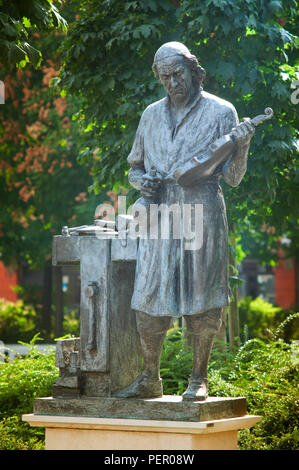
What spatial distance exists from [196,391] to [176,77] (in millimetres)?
2132

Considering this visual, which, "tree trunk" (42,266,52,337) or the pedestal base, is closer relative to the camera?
the pedestal base

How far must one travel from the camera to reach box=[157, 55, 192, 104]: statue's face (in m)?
6.12

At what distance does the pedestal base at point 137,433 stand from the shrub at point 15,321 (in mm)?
12331

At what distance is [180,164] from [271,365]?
3.54m

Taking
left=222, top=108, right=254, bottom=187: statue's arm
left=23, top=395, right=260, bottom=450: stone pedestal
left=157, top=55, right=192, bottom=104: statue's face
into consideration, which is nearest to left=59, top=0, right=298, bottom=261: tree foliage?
left=157, top=55, right=192, bottom=104: statue's face

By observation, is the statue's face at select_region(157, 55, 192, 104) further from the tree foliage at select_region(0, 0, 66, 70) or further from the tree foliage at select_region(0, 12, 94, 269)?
the tree foliage at select_region(0, 12, 94, 269)

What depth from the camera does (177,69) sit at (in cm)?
613

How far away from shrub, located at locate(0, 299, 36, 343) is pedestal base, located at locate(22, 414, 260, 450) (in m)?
12.3

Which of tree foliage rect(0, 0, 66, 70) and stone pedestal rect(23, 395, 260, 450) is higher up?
tree foliage rect(0, 0, 66, 70)

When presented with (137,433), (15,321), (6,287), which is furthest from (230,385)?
(6,287)

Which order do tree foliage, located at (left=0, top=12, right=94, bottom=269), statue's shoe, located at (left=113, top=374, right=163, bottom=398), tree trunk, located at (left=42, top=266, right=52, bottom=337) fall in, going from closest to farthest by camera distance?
statue's shoe, located at (left=113, top=374, right=163, bottom=398) → tree foliage, located at (left=0, top=12, right=94, bottom=269) → tree trunk, located at (left=42, top=266, right=52, bottom=337)

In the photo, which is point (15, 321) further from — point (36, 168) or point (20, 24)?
point (20, 24)

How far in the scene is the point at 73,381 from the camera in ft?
20.8

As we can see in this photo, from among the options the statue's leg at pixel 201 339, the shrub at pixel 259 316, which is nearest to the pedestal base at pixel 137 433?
the statue's leg at pixel 201 339
